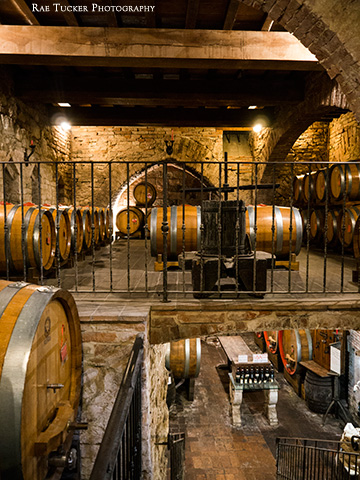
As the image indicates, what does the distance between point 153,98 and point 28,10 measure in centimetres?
260

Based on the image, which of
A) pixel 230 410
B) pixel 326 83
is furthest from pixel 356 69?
pixel 230 410

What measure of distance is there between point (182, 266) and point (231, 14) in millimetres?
3190

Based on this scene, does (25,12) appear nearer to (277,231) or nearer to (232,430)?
(277,231)

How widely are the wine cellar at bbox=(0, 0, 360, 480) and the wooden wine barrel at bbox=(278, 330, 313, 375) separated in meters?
0.04

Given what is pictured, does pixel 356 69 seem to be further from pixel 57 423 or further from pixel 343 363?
pixel 343 363

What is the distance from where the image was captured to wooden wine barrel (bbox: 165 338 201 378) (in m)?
5.87

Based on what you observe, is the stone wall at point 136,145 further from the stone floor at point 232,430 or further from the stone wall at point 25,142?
the stone floor at point 232,430

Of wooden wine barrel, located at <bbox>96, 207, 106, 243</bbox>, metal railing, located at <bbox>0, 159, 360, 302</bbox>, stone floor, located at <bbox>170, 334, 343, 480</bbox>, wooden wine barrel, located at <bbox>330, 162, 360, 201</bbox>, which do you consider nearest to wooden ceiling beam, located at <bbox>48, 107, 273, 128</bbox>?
metal railing, located at <bbox>0, 159, 360, 302</bbox>

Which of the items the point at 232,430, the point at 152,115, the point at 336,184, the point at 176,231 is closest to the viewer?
the point at 176,231

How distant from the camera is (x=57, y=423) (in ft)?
5.63

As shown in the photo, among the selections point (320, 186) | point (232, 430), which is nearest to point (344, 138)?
point (320, 186)

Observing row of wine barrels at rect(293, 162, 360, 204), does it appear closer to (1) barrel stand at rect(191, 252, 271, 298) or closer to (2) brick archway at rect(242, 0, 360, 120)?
(1) barrel stand at rect(191, 252, 271, 298)

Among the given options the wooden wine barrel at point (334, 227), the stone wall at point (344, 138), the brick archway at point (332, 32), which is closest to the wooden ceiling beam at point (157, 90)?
the stone wall at point (344, 138)

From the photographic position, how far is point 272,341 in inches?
302
